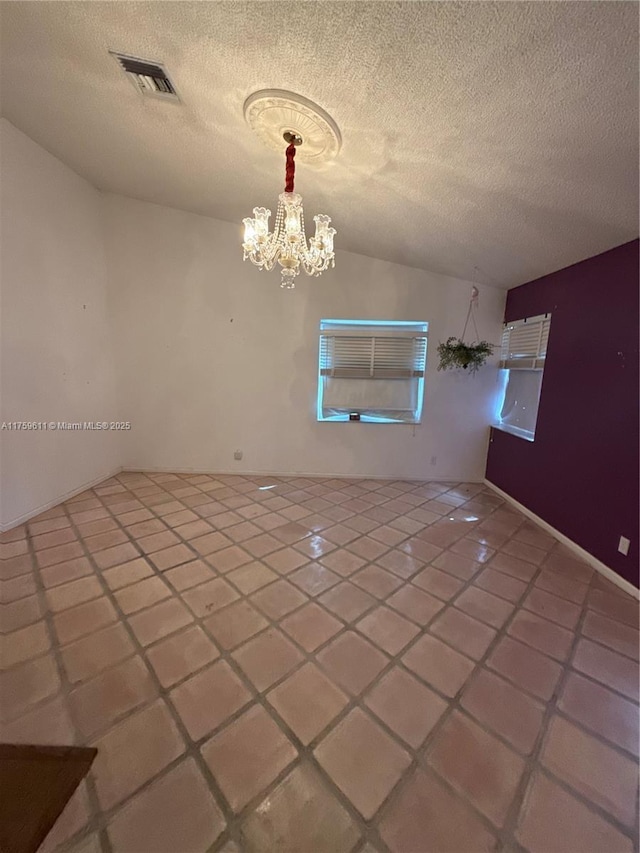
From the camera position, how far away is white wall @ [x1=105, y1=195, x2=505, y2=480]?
365 cm

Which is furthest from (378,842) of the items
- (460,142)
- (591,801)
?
(460,142)

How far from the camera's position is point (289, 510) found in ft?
10.5

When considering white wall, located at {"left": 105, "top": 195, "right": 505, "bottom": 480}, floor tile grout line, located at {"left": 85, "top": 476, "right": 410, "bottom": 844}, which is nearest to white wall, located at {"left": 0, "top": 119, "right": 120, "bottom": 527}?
white wall, located at {"left": 105, "top": 195, "right": 505, "bottom": 480}

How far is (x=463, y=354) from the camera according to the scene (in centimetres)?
356

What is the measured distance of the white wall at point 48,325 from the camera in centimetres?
252

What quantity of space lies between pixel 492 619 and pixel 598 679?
47 centimetres

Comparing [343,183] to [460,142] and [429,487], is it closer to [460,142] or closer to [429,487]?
[460,142]

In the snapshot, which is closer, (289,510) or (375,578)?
(375,578)

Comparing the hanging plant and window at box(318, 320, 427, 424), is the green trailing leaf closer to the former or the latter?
the hanging plant

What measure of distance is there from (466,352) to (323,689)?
3280 millimetres

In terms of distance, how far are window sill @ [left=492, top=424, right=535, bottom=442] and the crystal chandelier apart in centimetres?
269

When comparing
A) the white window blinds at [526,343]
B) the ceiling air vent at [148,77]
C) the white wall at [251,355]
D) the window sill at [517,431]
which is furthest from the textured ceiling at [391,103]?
the window sill at [517,431]

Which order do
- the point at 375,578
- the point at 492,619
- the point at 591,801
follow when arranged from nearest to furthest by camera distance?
the point at 591,801 < the point at 492,619 < the point at 375,578

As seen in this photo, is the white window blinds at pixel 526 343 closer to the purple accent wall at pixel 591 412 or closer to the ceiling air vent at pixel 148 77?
the purple accent wall at pixel 591 412
